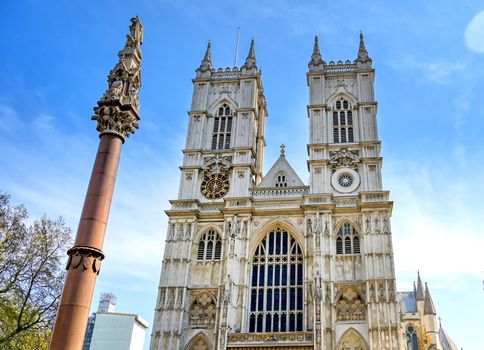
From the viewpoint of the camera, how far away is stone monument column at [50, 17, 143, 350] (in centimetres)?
1382

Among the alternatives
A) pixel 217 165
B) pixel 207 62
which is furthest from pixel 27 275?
pixel 207 62

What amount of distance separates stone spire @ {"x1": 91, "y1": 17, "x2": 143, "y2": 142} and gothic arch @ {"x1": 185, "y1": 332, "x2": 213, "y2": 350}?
63.4ft

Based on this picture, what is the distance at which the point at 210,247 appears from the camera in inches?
1428

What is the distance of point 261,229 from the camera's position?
35906mm

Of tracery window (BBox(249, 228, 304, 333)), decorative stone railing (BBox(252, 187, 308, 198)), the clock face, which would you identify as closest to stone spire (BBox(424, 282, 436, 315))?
decorative stone railing (BBox(252, 187, 308, 198))

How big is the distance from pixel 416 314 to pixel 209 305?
34.9 meters

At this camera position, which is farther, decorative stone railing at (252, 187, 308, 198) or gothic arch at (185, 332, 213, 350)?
decorative stone railing at (252, 187, 308, 198)

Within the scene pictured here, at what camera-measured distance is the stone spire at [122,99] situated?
17.0m

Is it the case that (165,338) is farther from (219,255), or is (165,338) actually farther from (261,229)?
(261,229)

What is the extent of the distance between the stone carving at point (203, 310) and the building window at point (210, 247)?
2666 millimetres

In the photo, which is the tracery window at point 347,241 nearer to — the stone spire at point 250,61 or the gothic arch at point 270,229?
the gothic arch at point 270,229

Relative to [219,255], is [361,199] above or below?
above

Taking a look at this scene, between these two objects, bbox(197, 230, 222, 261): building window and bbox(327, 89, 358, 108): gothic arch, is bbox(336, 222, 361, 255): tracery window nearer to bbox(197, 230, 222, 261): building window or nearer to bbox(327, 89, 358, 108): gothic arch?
bbox(197, 230, 222, 261): building window

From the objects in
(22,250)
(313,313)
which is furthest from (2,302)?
(313,313)
